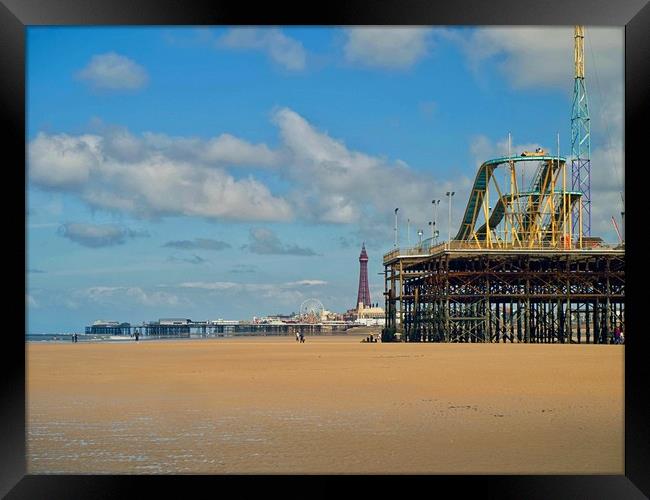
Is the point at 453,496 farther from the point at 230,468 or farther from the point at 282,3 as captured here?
the point at 282,3

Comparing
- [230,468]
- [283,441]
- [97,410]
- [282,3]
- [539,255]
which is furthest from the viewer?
[539,255]

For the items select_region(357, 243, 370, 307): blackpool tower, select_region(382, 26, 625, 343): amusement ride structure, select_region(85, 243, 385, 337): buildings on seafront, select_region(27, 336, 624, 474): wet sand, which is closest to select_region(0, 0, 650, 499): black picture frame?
select_region(27, 336, 624, 474): wet sand

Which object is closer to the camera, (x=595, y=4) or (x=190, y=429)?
(x=595, y=4)

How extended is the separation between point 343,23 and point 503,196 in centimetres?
4114

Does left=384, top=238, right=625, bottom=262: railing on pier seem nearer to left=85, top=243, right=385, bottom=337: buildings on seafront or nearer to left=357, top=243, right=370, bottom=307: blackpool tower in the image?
left=85, top=243, right=385, bottom=337: buildings on seafront

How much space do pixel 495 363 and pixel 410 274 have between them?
2452cm

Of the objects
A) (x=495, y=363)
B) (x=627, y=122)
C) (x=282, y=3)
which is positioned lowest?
(x=495, y=363)

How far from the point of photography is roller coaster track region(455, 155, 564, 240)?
147 feet

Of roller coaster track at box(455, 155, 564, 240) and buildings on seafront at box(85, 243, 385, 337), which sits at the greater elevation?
roller coaster track at box(455, 155, 564, 240)

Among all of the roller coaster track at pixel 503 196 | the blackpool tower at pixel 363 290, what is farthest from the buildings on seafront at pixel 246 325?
the roller coaster track at pixel 503 196

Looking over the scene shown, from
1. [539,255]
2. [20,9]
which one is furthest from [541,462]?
[539,255]

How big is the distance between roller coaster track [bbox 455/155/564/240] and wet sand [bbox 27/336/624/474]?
94.5ft

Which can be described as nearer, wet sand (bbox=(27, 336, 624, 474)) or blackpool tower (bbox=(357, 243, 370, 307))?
wet sand (bbox=(27, 336, 624, 474))

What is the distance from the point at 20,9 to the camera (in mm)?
6043
